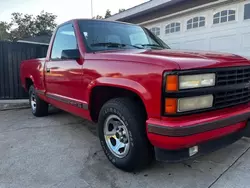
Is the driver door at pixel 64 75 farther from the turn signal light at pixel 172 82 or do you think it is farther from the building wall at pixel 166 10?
the building wall at pixel 166 10

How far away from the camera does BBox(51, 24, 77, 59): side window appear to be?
3497 mm

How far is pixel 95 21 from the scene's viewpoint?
3512mm

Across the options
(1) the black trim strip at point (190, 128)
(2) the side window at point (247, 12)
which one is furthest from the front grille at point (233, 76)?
(2) the side window at point (247, 12)

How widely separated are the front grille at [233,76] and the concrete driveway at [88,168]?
3.40ft

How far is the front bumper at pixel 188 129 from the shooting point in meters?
1.94

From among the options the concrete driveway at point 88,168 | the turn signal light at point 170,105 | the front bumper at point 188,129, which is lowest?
the concrete driveway at point 88,168

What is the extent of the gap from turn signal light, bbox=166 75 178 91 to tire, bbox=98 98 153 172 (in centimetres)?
53

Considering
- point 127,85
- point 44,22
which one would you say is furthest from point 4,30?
point 127,85

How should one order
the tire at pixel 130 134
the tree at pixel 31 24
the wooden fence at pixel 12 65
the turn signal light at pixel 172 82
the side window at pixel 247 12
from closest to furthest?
the turn signal light at pixel 172 82, the tire at pixel 130 134, the side window at pixel 247 12, the wooden fence at pixel 12 65, the tree at pixel 31 24

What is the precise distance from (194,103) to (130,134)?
2.42 ft

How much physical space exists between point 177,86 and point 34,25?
1522 inches

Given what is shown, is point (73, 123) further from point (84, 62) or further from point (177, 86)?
point (177, 86)

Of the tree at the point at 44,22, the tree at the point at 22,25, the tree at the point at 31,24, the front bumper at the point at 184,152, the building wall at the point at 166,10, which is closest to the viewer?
the front bumper at the point at 184,152

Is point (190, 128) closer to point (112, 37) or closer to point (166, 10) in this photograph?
point (112, 37)
